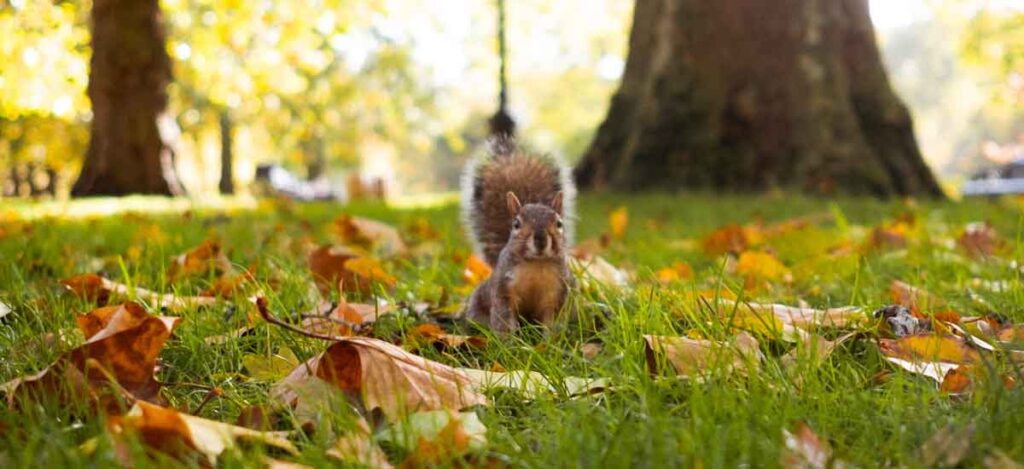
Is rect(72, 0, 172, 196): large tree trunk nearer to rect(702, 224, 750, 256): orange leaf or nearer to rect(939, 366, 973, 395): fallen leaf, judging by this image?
rect(702, 224, 750, 256): orange leaf

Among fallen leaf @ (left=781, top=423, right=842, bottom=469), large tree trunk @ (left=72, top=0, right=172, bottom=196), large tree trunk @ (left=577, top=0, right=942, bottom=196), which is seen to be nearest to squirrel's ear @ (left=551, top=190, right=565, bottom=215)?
fallen leaf @ (left=781, top=423, right=842, bottom=469)

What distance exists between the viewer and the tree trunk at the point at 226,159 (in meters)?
30.4

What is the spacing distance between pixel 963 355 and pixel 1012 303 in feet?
1.87

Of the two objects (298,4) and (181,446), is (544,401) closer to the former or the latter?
(181,446)

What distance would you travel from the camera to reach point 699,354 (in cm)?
162

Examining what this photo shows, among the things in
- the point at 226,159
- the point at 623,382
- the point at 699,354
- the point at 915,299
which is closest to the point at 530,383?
the point at 623,382

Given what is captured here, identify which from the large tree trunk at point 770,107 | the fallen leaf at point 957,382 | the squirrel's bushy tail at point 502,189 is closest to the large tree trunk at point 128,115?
the large tree trunk at point 770,107

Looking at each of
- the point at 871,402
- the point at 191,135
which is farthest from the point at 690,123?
the point at 191,135

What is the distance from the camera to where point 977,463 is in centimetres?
117

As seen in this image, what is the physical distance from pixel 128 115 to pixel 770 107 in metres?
8.35

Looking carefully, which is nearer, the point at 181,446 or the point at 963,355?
the point at 181,446

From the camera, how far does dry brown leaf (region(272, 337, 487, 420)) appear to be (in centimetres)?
146

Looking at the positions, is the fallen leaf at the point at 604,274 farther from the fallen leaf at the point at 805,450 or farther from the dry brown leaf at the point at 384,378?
the fallen leaf at the point at 805,450

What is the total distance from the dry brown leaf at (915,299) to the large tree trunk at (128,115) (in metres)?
11.3
